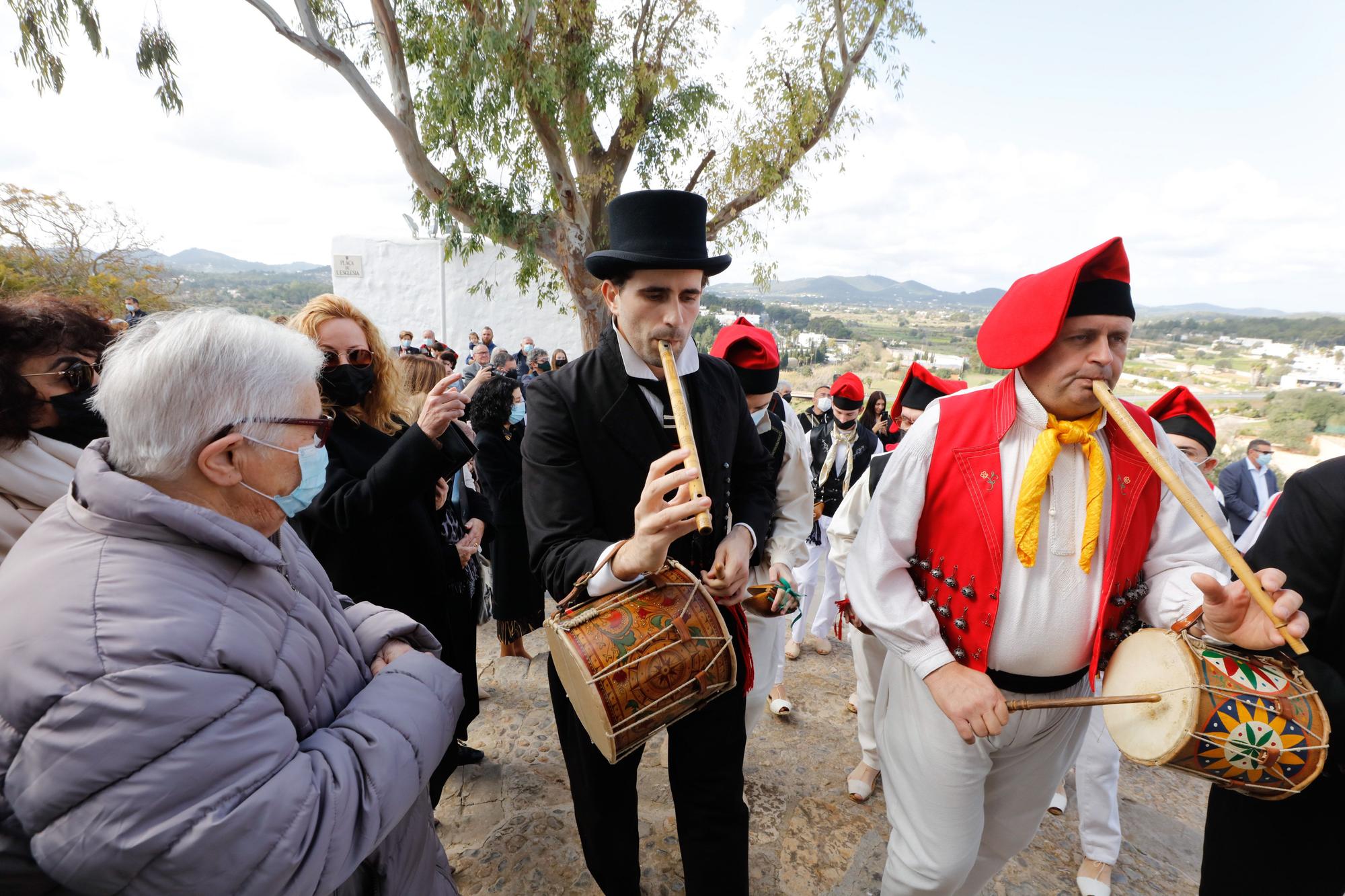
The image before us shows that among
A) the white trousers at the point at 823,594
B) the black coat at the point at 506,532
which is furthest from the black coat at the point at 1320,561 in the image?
the black coat at the point at 506,532

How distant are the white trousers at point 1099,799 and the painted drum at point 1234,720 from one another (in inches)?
43.9

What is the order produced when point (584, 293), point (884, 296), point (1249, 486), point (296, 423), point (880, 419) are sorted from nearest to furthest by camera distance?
point (296, 423)
point (1249, 486)
point (880, 419)
point (584, 293)
point (884, 296)

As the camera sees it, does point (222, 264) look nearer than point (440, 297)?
No

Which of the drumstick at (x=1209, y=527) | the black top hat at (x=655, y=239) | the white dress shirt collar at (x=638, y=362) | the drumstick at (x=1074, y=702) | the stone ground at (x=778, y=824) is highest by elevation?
the black top hat at (x=655, y=239)

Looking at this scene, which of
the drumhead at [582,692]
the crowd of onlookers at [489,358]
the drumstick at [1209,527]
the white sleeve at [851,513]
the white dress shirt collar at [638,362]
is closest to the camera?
the drumstick at [1209,527]

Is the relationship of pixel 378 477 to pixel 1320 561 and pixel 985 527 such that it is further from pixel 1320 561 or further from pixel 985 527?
pixel 1320 561

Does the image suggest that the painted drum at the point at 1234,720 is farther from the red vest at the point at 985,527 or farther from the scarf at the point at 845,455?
the scarf at the point at 845,455

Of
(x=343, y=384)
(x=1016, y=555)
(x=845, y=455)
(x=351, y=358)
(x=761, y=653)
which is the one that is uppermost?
(x=351, y=358)

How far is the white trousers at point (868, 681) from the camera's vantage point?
3207 millimetres

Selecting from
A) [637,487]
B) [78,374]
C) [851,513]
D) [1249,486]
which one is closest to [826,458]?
[851,513]

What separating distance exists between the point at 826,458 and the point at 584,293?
7.22 meters

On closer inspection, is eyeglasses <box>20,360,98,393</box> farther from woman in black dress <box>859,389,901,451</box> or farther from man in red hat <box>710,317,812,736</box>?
woman in black dress <box>859,389,901,451</box>

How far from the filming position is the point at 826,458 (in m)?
5.00

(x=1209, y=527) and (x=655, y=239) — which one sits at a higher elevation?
(x=655, y=239)
